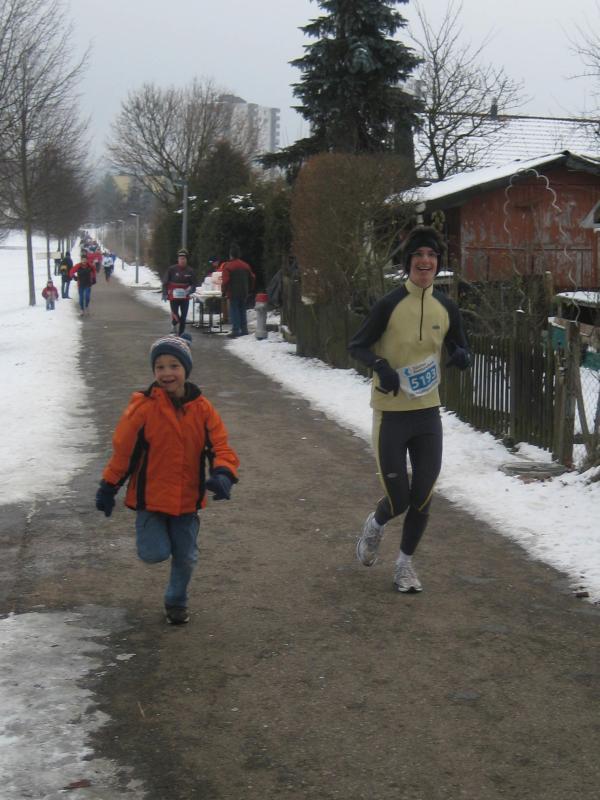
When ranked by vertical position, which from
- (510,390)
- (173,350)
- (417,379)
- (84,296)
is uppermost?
(84,296)

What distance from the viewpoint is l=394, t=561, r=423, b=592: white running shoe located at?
18.4 feet

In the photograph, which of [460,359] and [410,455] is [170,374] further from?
[460,359]

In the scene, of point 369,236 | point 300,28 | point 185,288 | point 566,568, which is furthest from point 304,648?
point 300,28

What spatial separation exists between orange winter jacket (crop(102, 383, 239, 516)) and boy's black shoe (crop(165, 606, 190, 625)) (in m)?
0.50

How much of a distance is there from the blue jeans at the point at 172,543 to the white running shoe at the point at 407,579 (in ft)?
3.88

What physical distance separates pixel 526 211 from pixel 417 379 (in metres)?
19.1

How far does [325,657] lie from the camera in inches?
185

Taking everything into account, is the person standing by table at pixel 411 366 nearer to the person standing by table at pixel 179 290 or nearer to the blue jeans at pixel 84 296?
the person standing by table at pixel 179 290

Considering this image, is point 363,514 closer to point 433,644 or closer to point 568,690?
point 433,644

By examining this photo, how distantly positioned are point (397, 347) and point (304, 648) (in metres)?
1.62

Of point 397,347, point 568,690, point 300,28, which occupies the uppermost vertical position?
point 300,28

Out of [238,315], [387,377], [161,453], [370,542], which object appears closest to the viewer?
[161,453]

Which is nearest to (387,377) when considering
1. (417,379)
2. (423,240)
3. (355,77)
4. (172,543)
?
(417,379)

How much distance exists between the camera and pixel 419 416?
5.49 metres
